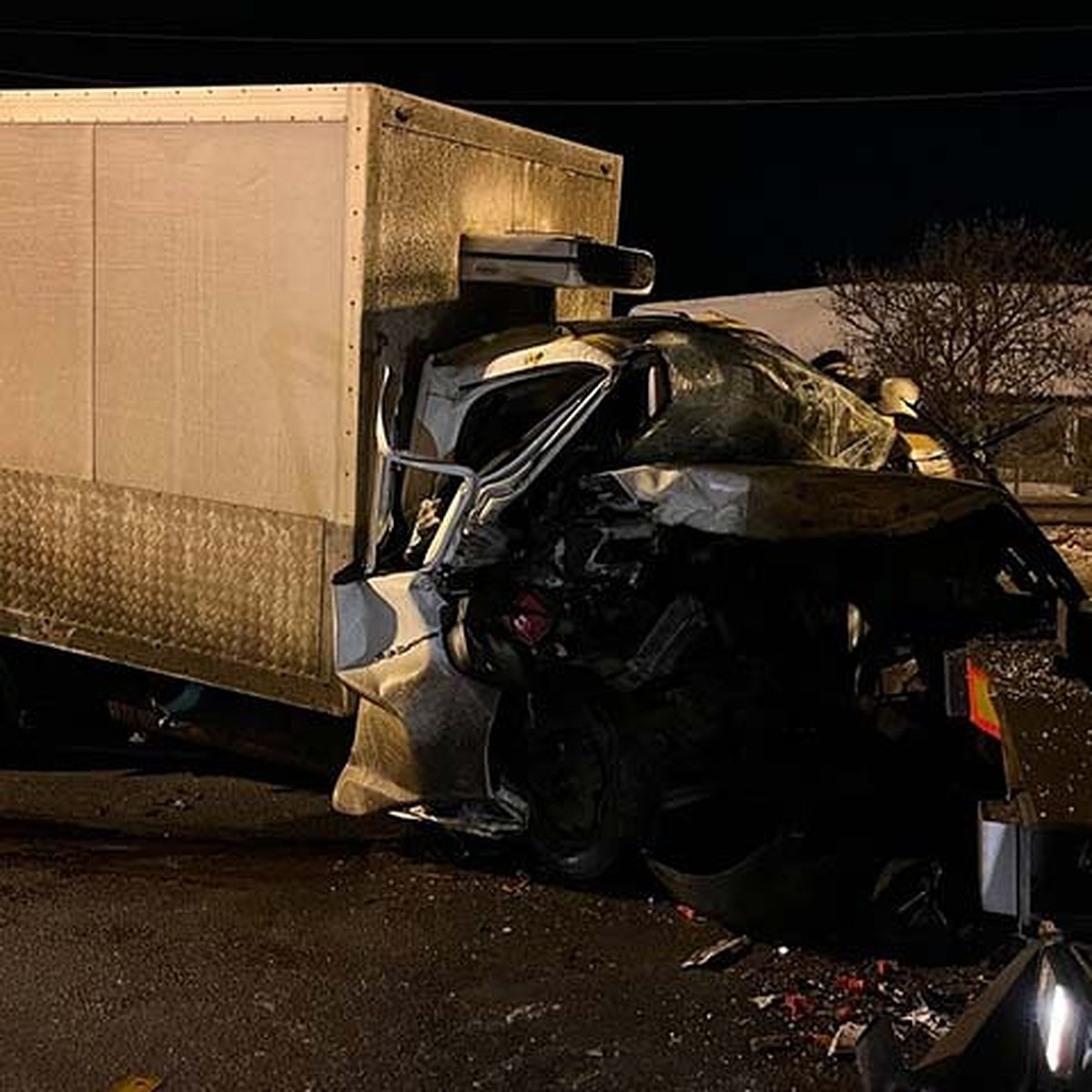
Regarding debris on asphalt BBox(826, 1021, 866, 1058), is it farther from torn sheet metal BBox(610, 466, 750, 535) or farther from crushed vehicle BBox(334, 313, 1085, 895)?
torn sheet metal BBox(610, 466, 750, 535)

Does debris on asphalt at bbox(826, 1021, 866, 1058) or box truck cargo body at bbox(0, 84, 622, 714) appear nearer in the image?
debris on asphalt at bbox(826, 1021, 866, 1058)

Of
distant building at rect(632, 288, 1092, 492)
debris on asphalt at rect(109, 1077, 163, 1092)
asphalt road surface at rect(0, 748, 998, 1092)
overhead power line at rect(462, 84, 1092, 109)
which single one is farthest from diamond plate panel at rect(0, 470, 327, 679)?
overhead power line at rect(462, 84, 1092, 109)

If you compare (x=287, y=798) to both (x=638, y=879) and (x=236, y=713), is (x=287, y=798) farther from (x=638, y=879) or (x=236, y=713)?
(x=638, y=879)

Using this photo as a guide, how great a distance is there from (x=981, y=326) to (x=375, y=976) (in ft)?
58.0

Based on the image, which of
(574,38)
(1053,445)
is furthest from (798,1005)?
(574,38)

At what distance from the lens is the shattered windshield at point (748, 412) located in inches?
227

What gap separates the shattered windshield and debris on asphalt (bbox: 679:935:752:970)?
1.68 metres

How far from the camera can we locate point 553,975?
5.23 metres

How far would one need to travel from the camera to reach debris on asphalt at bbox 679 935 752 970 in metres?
5.31

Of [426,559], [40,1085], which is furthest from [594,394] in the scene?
[40,1085]

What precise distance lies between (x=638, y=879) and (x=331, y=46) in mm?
28907

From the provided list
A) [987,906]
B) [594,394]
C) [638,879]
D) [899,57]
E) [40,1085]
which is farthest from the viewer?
[899,57]

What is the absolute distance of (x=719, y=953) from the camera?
17.6 feet

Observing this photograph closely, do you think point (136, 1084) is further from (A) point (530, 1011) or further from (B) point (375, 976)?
(A) point (530, 1011)
